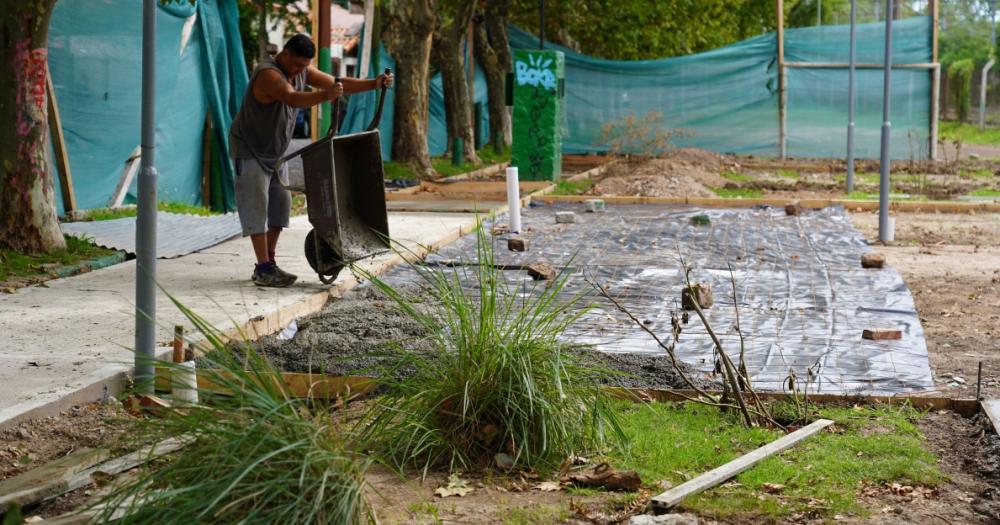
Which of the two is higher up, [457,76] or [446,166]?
[457,76]

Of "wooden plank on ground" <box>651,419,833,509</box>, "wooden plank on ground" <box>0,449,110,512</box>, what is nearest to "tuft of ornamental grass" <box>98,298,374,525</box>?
"wooden plank on ground" <box>0,449,110,512</box>

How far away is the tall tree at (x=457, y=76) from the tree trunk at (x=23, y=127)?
49.8ft

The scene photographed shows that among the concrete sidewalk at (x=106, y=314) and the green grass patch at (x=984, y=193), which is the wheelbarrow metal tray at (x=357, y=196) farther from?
the green grass patch at (x=984, y=193)

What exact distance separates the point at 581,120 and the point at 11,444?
24503mm

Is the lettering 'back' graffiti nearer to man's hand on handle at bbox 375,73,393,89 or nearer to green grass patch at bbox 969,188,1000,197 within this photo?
green grass patch at bbox 969,188,1000,197

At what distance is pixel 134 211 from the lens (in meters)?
12.8

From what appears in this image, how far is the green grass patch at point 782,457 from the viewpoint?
4.45m

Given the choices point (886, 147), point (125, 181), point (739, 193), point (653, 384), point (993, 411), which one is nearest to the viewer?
point (993, 411)

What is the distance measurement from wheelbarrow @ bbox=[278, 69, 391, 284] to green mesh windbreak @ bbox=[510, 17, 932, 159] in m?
18.1

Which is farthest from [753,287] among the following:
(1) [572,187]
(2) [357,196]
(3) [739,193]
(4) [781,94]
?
(4) [781,94]

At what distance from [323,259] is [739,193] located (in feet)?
36.7

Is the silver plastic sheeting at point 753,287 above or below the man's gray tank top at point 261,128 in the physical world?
below

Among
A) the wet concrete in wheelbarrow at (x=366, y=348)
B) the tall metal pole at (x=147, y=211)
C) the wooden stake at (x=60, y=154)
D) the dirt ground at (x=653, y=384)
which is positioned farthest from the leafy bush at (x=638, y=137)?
the tall metal pole at (x=147, y=211)

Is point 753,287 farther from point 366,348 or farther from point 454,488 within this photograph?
point 454,488
